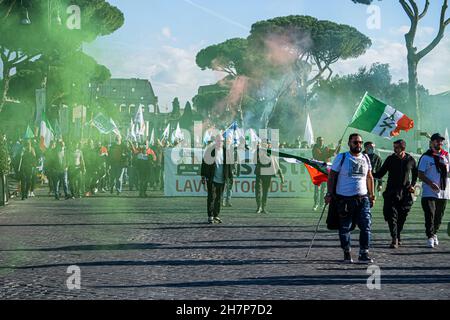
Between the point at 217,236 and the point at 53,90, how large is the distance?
3987cm

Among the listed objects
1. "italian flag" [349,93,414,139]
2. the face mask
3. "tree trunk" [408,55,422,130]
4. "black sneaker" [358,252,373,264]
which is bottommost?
"black sneaker" [358,252,373,264]

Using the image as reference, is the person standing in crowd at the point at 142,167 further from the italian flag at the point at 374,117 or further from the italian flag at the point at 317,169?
the italian flag at the point at 317,169

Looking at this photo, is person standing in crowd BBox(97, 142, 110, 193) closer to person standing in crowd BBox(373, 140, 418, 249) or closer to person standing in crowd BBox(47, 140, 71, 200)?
person standing in crowd BBox(47, 140, 71, 200)

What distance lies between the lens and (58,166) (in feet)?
81.5

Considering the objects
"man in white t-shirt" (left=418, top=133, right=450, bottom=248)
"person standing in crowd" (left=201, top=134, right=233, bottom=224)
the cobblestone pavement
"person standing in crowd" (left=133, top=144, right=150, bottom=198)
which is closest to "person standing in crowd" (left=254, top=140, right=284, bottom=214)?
the cobblestone pavement

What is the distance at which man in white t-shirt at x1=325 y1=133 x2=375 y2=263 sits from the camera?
11.1 meters

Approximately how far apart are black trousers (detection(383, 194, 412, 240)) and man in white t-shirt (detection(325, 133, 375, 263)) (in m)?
1.73

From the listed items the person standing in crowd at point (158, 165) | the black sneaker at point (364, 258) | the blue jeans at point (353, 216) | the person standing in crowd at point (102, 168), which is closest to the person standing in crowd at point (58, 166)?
the person standing in crowd at point (102, 168)

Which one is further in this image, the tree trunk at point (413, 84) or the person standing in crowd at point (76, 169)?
the tree trunk at point (413, 84)

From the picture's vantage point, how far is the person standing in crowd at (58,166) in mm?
24875

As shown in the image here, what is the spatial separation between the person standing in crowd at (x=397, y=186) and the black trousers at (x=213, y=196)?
14.6 ft

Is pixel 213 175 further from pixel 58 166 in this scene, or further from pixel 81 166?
pixel 81 166

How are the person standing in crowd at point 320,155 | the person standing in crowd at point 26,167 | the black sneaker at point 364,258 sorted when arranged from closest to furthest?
the black sneaker at point 364,258
the person standing in crowd at point 320,155
the person standing in crowd at point 26,167

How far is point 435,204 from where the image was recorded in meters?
13.5
